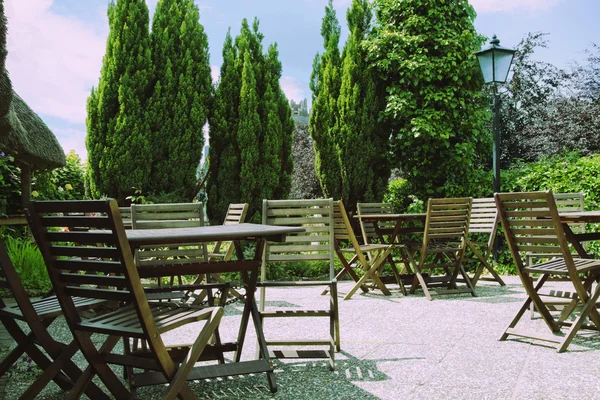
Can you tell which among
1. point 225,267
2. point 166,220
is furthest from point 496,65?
point 225,267

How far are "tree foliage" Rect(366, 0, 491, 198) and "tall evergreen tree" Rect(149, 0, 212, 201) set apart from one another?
328cm

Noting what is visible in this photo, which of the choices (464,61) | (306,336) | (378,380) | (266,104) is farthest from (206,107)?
(378,380)

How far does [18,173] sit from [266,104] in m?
4.67

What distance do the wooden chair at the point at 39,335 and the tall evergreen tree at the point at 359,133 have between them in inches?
333

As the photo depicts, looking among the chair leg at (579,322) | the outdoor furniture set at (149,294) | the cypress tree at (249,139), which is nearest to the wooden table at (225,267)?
the outdoor furniture set at (149,294)

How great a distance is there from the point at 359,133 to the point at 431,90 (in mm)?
A: 1558

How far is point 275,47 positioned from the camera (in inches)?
453

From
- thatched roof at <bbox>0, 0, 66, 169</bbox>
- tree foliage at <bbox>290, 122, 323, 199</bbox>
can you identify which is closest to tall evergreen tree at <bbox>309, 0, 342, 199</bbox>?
thatched roof at <bbox>0, 0, 66, 169</bbox>

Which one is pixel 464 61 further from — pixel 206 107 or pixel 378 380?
pixel 378 380

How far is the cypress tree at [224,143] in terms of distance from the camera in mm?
11000

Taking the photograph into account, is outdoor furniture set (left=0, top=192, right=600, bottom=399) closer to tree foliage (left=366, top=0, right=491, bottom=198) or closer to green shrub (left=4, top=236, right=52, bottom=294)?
green shrub (left=4, top=236, right=52, bottom=294)

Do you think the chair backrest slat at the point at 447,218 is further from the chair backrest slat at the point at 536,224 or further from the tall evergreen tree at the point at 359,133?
the tall evergreen tree at the point at 359,133

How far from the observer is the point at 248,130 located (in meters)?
11.0

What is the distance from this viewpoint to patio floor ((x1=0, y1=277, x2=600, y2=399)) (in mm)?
3303
